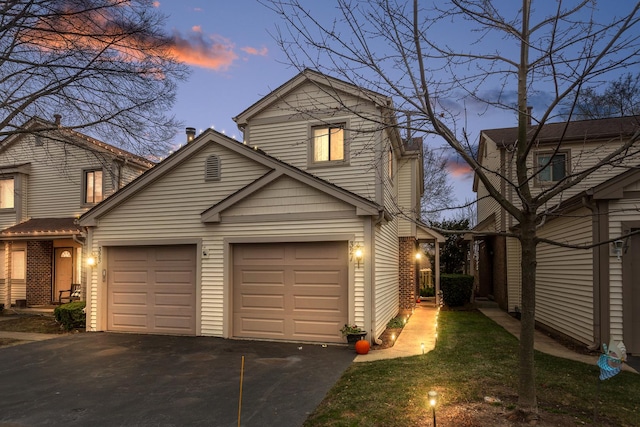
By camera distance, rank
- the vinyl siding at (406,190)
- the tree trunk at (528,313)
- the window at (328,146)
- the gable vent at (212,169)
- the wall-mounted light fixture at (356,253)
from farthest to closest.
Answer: the vinyl siding at (406,190)
the window at (328,146)
the gable vent at (212,169)
the wall-mounted light fixture at (356,253)
the tree trunk at (528,313)

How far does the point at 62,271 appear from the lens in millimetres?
17438

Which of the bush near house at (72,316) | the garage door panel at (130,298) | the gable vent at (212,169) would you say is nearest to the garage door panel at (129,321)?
the garage door panel at (130,298)

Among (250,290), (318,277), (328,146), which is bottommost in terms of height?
(250,290)

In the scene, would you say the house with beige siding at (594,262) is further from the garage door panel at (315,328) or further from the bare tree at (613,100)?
the garage door panel at (315,328)

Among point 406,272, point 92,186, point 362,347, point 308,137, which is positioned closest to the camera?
point 362,347

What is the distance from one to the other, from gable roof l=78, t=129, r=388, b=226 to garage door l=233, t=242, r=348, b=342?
1.15m

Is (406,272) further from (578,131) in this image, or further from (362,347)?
(578,131)

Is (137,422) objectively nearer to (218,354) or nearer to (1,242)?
(218,354)

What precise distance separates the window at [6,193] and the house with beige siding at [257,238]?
8524 mm

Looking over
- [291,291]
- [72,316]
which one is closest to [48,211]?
[72,316]

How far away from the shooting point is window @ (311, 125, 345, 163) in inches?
491

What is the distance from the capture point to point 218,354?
9.22 m

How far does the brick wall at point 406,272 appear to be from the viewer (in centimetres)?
1591

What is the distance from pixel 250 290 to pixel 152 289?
10.1 ft
